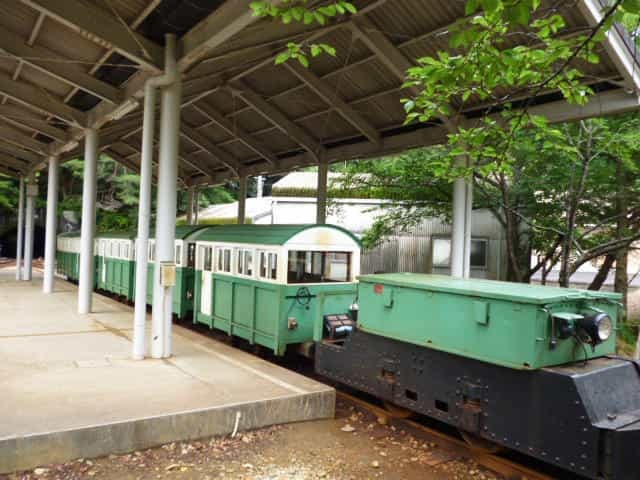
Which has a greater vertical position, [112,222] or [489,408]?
[112,222]

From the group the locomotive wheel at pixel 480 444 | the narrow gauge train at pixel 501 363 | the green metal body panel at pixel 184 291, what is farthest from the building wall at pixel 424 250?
the locomotive wheel at pixel 480 444

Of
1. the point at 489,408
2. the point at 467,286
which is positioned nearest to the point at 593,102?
the point at 467,286

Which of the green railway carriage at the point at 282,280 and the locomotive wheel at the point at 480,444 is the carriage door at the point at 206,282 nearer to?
the green railway carriage at the point at 282,280

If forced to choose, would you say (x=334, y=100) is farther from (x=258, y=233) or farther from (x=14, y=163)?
(x=14, y=163)

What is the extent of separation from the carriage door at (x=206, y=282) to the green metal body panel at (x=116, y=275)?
4.98m

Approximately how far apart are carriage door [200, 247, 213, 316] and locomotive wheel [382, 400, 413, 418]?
524cm

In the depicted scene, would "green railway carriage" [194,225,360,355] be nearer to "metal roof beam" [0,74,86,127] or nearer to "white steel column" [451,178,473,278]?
"white steel column" [451,178,473,278]

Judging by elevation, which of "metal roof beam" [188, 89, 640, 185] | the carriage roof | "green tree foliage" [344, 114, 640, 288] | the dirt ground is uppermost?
"metal roof beam" [188, 89, 640, 185]

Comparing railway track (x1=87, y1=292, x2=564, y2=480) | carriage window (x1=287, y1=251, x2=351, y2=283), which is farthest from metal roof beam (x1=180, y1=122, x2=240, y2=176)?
railway track (x1=87, y1=292, x2=564, y2=480)

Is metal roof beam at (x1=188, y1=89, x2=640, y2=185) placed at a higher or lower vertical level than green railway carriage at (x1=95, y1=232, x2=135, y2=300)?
higher

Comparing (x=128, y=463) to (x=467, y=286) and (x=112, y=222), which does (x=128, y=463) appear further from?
(x=112, y=222)

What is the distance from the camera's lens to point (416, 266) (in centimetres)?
2089

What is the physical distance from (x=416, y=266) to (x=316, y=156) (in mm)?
6965

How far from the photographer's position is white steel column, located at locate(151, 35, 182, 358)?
8.76 m
